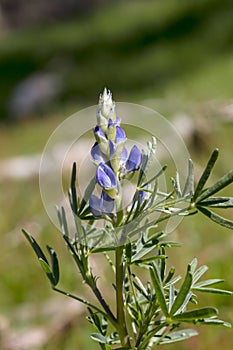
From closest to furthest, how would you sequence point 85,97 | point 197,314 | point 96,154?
1. point 197,314
2. point 96,154
3. point 85,97

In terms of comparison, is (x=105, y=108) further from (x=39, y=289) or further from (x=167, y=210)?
(x=39, y=289)

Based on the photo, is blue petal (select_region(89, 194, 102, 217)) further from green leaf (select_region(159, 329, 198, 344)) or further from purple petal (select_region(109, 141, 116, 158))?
green leaf (select_region(159, 329, 198, 344))

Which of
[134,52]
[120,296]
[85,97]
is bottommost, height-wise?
[120,296]

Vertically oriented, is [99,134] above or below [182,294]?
above

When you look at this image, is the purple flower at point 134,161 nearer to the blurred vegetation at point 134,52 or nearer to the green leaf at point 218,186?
the green leaf at point 218,186

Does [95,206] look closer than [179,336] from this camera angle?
Yes

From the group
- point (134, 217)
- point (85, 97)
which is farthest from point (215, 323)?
point (85, 97)

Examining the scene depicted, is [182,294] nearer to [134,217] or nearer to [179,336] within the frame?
[134,217]
